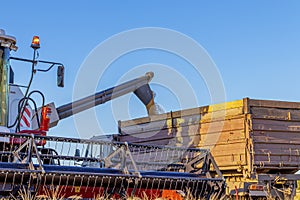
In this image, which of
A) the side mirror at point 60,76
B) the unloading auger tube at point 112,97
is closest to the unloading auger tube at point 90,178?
the side mirror at point 60,76

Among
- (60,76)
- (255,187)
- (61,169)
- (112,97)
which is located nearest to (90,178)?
(61,169)

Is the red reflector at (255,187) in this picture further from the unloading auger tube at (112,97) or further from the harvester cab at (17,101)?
the unloading auger tube at (112,97)

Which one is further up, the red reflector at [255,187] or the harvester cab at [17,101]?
the harvester cab at [17,101]

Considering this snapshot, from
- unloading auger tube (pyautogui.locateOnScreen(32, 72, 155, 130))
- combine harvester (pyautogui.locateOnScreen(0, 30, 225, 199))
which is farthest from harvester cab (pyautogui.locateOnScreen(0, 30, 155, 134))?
unloading auger tube (pyautogui.locateOnScreen(32, 72, 155, 130))

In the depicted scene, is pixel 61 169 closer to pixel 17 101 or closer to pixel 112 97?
pixel 17 101

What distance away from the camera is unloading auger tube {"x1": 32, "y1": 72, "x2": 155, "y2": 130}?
457 inches

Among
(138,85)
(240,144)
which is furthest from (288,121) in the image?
(138,85)

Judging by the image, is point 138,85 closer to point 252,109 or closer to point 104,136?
point 104,136

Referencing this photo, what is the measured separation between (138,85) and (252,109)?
19.6 feet

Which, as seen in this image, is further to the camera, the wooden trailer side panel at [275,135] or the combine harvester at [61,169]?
the wooden trailer side panel at [275,135]

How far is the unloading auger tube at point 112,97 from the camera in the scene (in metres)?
11.6

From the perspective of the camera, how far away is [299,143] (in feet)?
27.4

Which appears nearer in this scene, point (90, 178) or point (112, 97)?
point (90, 178)

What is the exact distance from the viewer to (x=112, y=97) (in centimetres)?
1309
